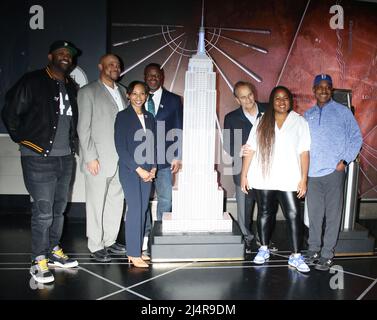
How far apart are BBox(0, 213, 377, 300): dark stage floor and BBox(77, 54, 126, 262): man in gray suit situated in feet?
0.98

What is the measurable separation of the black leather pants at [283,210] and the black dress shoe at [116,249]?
3.61ft

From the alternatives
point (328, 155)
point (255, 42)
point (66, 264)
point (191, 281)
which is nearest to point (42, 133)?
point (66, 264)

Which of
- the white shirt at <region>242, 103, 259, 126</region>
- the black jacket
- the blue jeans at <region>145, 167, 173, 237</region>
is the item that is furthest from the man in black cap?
the white shirt at <region>242, 103, 259, 126</region>

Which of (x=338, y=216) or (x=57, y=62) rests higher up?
(x=57, y=62)

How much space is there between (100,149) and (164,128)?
0.58 metres

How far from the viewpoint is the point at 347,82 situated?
4.09 metres

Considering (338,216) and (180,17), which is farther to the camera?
(180,17)

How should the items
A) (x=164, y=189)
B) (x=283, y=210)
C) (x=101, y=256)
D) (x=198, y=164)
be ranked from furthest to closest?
(x=164, y=189)
(x=198, y=164)
(x=101, y=256)
(x=283, y=210)

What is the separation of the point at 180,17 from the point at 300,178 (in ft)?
7.20

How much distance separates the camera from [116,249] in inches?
117

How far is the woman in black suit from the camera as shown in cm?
254

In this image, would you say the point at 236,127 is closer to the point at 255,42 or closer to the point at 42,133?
the point at 255,42

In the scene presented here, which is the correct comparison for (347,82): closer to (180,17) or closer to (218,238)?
(180,17)
